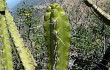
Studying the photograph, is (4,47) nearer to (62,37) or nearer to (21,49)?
(21,49)

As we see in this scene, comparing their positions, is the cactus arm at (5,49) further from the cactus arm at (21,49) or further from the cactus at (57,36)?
the cactus at (57,36)

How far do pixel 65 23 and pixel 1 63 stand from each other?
1.79ft

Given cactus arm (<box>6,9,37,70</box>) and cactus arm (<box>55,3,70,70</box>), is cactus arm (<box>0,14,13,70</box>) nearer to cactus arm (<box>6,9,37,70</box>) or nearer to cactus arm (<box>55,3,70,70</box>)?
cactus arm (<box>6,9,37,70</box>)

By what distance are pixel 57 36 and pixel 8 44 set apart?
0.44 meters

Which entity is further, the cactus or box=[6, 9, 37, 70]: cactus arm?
box=[6, 9, 37, 70]: cactus arm

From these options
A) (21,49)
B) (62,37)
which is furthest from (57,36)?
(21,49)

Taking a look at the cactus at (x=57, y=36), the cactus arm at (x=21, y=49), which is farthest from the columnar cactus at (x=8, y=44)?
the cactus at (x=57, y=36)

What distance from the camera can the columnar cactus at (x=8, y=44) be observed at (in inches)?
81.0

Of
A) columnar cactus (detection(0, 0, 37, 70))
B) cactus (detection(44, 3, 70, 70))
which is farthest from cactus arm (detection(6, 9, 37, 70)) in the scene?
cactus (detection(44, 3, 70, 70))

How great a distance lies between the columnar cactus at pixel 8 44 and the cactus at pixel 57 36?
0.23 m

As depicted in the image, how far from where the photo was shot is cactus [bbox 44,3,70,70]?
6.02 feet

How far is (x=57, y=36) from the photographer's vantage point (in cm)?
181

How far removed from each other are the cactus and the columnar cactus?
0.75 feet

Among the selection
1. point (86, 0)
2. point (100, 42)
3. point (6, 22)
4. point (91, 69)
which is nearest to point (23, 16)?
point (100, 42)
